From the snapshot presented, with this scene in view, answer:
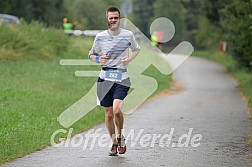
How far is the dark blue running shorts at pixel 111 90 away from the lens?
10383 millimetres

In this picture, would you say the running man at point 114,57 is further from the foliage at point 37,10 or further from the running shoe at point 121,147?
the foliage at point 37,10

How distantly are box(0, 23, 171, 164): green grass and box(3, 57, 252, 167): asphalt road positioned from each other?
575 mm

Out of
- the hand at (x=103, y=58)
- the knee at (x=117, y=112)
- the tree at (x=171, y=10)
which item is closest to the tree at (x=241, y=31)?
the knee at (x=117, y=112)

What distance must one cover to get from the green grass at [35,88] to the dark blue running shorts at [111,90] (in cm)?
148

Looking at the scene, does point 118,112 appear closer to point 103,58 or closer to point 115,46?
point 103,58

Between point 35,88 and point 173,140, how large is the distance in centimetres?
873

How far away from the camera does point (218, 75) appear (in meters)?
37.8

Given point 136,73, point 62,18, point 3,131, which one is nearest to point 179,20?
point 62,18

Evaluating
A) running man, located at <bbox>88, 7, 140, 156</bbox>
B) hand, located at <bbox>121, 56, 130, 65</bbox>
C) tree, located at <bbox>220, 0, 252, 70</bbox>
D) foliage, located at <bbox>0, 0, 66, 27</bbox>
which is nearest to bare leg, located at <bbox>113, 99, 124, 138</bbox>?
running man, located at <bbox>88, 7, 140, 156</bbox>

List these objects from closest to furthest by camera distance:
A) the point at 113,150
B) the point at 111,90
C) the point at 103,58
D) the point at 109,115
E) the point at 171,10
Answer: the point at 103,58 → the point at 111,90 → the point at 113,150 → the point at 109,115 → the point at 171,10

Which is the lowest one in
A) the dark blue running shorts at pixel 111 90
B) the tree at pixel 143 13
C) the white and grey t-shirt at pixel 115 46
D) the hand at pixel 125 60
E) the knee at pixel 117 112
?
the tree at pixel 143 13

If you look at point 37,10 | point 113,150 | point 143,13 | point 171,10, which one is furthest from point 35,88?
point 143,13

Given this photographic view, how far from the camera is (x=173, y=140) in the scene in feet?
41.2

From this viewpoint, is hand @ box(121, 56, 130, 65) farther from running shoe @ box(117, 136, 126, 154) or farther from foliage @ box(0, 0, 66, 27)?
foliage @ box(0, 0, 66, 27)
